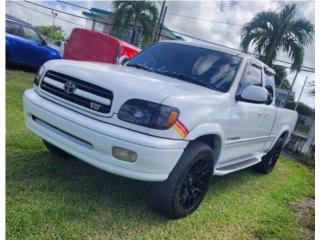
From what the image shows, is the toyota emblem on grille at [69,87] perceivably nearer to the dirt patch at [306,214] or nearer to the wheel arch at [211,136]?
the wheel arch at [211,136]

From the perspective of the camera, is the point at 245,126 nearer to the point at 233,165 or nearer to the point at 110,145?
the point at 233,165

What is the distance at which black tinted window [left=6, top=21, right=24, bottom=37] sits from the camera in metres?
9.96

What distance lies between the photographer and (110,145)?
106 inches

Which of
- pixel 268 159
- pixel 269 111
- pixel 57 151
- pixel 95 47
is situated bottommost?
pixel 268 159

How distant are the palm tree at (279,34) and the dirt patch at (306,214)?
39.5 ft

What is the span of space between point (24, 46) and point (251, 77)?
8.08 meters

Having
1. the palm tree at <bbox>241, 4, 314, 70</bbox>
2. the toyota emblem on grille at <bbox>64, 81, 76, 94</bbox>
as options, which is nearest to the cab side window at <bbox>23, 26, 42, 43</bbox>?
the toyota emblem on grille at <bbox>64, 81, 76, 94</bbox>

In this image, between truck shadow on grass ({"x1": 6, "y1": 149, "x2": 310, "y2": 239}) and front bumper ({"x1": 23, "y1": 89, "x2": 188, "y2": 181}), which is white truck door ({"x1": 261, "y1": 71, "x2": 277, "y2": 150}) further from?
front bumper ({"x1": 23, "y1": 89, "x2": 188, "y2": 181})

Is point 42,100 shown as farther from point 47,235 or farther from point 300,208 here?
point 300,208

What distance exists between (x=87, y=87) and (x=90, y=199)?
1154mm

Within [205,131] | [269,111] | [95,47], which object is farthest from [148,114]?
[95,47]

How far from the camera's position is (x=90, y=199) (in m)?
3.25

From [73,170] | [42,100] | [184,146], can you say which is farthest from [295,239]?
[42,100]

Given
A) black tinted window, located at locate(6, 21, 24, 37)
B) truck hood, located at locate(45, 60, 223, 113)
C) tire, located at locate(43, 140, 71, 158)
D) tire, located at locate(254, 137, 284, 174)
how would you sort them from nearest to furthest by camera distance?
truck hood, located at locate(45, 60, 223, 113), tire, located at locate(43, 140, 71, 158), tire, located at locate(254, 137, 284, 174), black tinted window, located at locate(6, 21, 24, 37)
